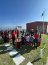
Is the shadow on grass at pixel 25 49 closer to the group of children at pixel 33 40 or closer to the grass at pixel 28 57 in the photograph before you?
the grass at pixel 28 57

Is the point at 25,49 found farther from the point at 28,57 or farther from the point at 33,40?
the point at 28,57

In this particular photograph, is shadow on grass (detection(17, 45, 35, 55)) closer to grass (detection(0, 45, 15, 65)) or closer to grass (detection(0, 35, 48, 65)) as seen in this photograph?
grass (detection(0, 35, 48, 65))

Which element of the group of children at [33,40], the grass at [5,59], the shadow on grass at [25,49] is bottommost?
the grass at [5,59]

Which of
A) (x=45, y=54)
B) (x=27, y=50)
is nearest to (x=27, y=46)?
(x=27, y=50)

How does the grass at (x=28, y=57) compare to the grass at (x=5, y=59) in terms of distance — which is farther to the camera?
the grass at (x=28, y=57)

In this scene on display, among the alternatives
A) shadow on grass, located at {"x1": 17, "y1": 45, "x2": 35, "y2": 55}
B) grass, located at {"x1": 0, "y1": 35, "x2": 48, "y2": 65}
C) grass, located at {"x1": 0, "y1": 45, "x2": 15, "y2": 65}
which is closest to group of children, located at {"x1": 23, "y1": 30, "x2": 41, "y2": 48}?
shadow on grass, located at {"x1": 17, "y1": 45, "x2": 35, "y2": 55}

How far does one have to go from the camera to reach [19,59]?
1060 centimetres

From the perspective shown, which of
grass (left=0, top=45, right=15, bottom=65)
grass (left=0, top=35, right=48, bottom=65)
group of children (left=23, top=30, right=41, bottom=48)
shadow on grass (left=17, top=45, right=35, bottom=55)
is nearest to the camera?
grass (left=0, top=45, right=15, bottom=65)

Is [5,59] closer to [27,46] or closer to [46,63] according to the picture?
[46,63]

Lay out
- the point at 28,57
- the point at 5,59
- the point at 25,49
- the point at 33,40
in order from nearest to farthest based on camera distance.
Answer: the point at 5,59 < the point at 28,57 < the point at 25,49 < the point at 33,40

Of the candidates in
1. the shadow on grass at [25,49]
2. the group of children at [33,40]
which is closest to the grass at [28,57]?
the shadow on grass at [25,49]

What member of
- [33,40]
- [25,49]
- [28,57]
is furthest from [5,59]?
[33,40]

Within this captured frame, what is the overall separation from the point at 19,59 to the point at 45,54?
228 centimetres

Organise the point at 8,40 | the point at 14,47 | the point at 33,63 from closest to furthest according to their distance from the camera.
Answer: the point at 33,63, the point at 14,47, the point at 8,40
